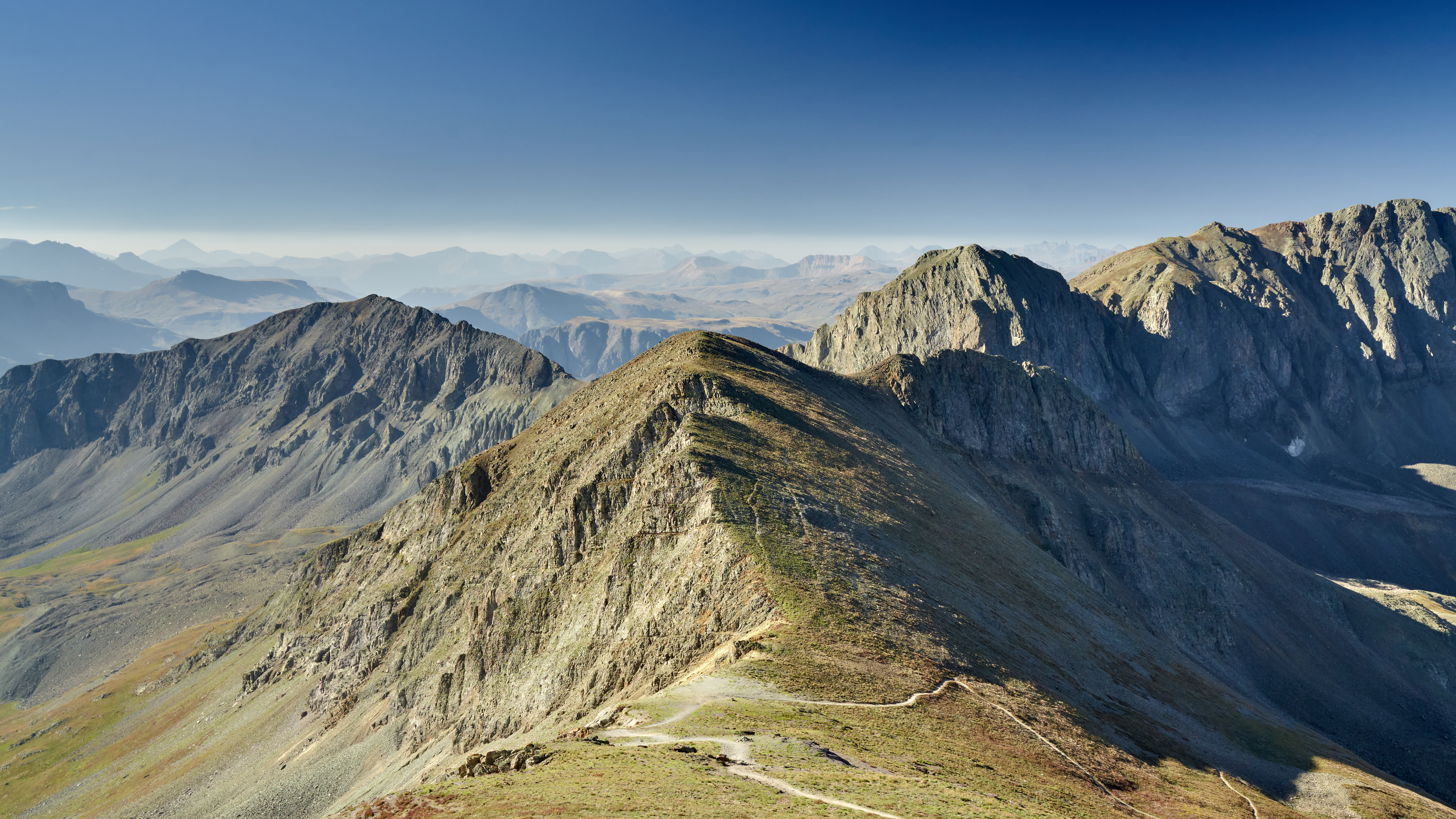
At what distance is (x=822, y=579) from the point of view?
50.2 m

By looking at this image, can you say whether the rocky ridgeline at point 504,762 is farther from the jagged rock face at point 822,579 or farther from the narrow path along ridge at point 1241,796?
the narrow path along ridge at point 1241,796

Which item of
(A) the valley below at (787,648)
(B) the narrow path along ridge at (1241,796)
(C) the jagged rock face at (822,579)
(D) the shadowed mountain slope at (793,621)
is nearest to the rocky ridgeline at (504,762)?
(A) the valley below at (787,648)

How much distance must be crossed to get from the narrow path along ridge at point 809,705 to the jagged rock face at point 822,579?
353 centimetres

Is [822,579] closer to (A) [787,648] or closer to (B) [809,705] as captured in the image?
(A) [787,648]

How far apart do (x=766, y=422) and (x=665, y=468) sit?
16.3 metres

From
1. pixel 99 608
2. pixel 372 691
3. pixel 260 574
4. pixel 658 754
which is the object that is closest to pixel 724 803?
pixel 658 754

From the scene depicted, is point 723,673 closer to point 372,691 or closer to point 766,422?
point 766,422

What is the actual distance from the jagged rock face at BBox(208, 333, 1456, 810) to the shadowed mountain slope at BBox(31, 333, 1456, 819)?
15.7 inches

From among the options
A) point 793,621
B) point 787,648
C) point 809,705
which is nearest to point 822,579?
point 793,621

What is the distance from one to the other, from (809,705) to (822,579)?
1328cm

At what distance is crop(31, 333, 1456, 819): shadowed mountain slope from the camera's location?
150ft

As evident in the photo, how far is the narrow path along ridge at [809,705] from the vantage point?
2823 centimetres

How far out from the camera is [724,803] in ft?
89.0

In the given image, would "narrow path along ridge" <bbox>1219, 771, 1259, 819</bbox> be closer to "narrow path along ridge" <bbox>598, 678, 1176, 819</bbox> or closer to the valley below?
"narrow path along ridge" <bbox>598, 678, 1176, 819</bbox>
